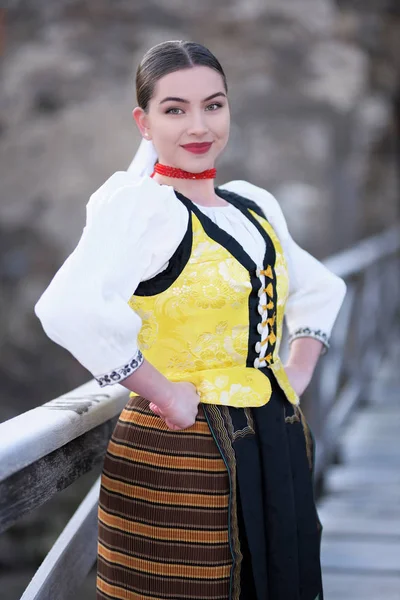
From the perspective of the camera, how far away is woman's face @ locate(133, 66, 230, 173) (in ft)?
4.59

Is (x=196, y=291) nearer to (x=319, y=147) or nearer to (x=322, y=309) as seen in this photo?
(x=322, y=309)

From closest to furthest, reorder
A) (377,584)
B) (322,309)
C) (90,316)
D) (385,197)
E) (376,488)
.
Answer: (90,316) < (322,309) < (377,584) < (376,488) < (385,197)

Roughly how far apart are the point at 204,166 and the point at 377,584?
1.56 metres

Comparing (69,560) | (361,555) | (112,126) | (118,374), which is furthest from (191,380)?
(112,126)

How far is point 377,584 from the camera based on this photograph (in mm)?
2518

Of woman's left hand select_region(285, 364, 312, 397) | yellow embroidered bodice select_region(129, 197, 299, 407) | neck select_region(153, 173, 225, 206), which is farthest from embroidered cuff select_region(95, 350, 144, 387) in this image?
woman's left hand select_region(285, 364, 312, 397)

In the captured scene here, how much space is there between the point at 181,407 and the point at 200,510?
168 mm

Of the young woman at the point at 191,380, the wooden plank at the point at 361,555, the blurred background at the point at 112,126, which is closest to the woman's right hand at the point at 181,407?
the young woman at the point at 191,380

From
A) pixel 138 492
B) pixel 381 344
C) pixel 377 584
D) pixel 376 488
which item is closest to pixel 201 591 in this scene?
pixel 138 492

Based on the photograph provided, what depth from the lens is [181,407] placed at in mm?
1321

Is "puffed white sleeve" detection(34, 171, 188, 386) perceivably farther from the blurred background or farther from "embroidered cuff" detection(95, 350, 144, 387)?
the blurred background

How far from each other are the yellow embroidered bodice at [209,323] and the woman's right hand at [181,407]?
0.03m

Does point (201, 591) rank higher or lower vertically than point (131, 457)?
lower

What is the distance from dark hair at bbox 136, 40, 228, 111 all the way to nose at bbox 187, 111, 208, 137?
0.08 m
